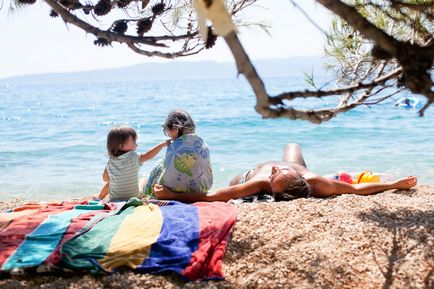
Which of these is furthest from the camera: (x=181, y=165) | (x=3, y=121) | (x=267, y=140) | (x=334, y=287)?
(x=3, y=121)

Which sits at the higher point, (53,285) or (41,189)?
(53,285)

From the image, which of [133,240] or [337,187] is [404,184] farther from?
[133,240]

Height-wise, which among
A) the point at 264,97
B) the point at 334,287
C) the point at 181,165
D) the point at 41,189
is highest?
the point at 264,97

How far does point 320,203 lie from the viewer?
3494 mm

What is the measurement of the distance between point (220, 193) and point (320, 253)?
1.37 m

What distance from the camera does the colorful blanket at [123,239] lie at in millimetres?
2590

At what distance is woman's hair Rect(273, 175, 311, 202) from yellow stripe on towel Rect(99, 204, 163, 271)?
1.10 meters

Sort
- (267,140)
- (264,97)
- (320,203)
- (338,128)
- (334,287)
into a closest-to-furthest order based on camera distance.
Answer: (264,97) → (334,287) → (320,203) → (267,140) → (338,128)

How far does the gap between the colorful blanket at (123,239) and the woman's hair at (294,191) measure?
0.76 meters

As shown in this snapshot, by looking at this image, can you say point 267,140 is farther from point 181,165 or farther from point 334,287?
point 334,287

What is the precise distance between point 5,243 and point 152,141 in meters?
10.6

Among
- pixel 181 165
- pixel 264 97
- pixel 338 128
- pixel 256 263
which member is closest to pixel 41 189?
pixel 181 165

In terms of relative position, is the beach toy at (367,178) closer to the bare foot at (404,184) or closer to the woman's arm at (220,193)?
the bare foot at (404,184)

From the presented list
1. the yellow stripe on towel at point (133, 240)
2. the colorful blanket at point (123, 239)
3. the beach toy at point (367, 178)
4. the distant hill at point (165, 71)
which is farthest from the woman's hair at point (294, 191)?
the distant hill at point (165, 71)
